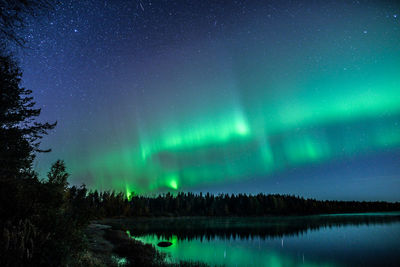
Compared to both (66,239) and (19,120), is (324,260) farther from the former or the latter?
(19,120)

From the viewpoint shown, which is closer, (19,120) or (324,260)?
(19,120)

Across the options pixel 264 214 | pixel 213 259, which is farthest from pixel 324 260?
pixel 264 214

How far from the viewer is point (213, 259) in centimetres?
2930

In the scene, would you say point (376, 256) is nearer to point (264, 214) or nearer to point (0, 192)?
point (0, 192)

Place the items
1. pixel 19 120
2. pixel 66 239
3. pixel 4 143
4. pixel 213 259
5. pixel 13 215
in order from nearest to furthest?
1. pixel 66 239
2. pixel 13 215
3. pixel 4 143
4. pixel 19 120
5. pixel 213 259

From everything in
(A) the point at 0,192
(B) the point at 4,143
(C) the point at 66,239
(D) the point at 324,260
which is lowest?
(D) the point at 324,260

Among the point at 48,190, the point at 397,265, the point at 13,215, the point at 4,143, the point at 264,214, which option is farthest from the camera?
the point at 264,214

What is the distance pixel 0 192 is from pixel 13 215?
1.82 meters

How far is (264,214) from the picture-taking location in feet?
634

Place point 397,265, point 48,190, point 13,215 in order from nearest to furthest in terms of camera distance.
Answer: point 13,215
point 48,190
point 397,265

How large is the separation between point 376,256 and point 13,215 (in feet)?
133

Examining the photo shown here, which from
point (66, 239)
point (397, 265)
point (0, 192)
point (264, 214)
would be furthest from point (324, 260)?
point (264, 214)

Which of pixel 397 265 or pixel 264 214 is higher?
pixel 397 265

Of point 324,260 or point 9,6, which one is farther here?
point 324,260
